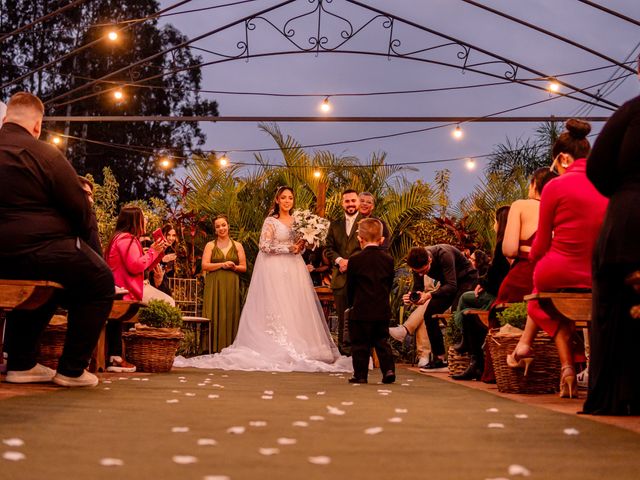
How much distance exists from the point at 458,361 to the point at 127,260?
3.68m

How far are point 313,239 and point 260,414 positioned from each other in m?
7.25

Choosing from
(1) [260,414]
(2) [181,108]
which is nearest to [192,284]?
(1) [260,414]

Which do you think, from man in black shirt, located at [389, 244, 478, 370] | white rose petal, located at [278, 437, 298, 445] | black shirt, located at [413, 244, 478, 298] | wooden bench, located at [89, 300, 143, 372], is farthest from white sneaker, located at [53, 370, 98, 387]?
black shirt, located at [413, 244, 478, 298]

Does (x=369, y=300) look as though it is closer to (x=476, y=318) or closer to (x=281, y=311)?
(x=476, y=318)

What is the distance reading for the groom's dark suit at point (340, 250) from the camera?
11.7 meters

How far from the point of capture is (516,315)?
7.72m

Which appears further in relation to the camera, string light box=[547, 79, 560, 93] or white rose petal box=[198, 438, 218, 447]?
string light box=[547, 79, 560, 93]

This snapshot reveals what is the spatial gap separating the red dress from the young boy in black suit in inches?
75.0

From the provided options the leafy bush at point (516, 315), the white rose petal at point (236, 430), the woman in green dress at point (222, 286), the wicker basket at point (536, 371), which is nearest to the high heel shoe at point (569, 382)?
the wicker basket at point (536, 371)

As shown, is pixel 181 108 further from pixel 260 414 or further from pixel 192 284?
pixel 260 414

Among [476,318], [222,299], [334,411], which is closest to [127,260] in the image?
[476,318]

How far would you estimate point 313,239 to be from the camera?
12.3 metres

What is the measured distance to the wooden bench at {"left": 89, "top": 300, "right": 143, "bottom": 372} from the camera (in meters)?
9.02

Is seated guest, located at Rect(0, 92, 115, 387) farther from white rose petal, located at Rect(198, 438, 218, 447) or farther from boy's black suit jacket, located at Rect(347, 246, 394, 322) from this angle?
white rose petal, located at Rect(198, 438, 218, 447)
